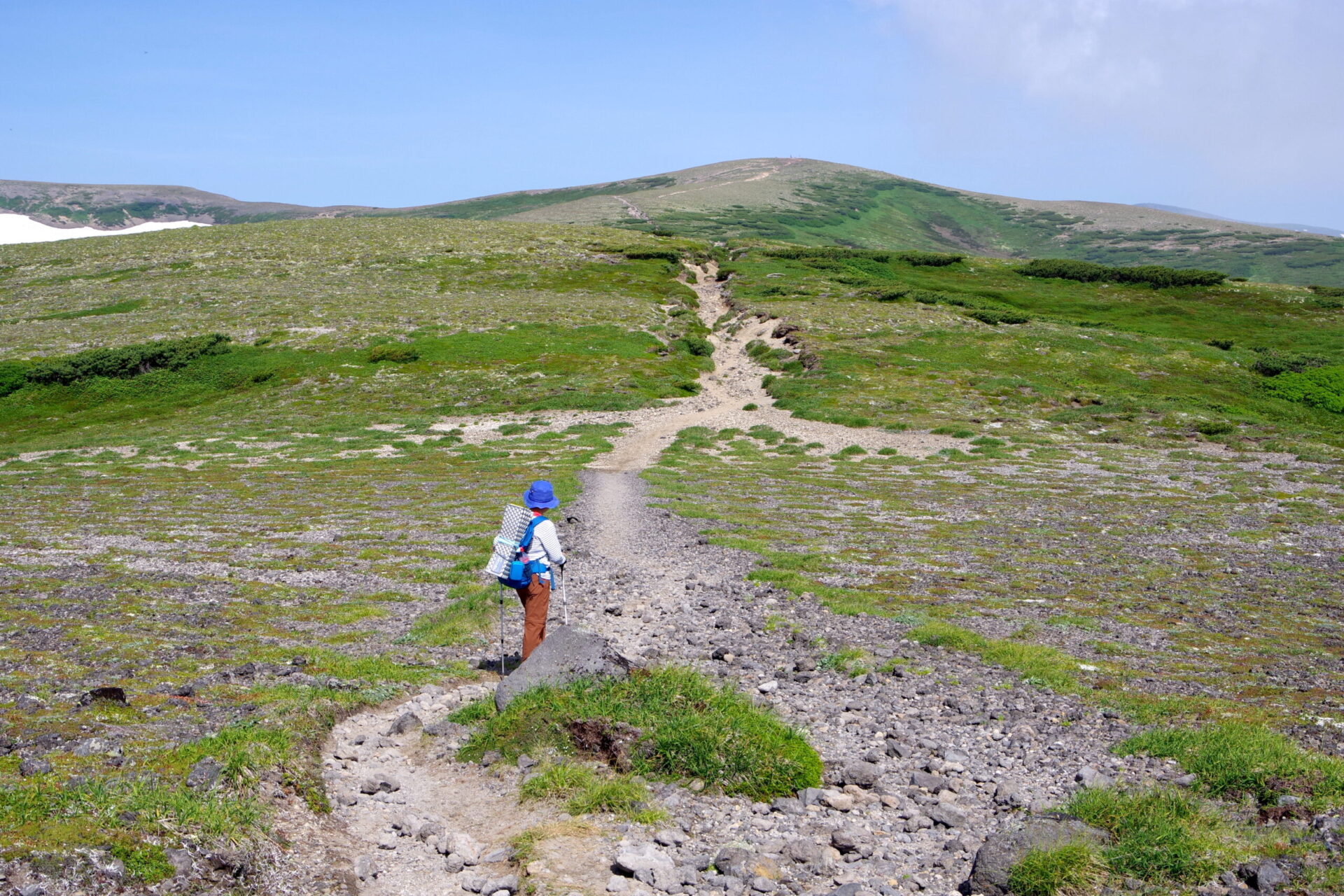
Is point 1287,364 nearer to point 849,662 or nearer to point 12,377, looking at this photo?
point 849,662

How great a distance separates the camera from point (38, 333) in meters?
66.2

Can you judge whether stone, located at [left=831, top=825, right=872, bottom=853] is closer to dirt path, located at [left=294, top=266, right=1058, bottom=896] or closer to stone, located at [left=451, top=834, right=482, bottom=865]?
dirt path, located at [left=294, top=266, right=1058, bottom=896]

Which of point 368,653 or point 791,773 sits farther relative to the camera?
point 368,653

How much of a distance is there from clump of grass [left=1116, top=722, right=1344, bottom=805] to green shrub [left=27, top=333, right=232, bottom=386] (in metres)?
63.4

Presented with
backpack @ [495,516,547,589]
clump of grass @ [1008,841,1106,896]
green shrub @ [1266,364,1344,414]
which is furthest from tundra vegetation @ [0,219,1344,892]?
backpack @ [495,516,547,589]

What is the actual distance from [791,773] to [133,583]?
12.9m

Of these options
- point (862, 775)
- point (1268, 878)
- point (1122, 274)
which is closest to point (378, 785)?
point (862, 775)

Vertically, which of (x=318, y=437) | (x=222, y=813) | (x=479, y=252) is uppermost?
(x=479, y=252)

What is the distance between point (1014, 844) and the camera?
6680 mm

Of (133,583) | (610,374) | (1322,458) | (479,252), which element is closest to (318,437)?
(610,374)

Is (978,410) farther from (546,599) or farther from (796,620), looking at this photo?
(546,599)

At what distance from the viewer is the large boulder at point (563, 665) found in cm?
987

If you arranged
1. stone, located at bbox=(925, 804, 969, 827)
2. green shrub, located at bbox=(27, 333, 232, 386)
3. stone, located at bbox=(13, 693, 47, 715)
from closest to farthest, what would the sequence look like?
1. stone, located at bbox=(925, 804, 969, 827)
2. stone, located at bbox=(13, 693, 47, 715)
3. green shrub, located at bbox=(27, 333, 232, 386)

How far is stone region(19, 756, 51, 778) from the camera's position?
284 inches
